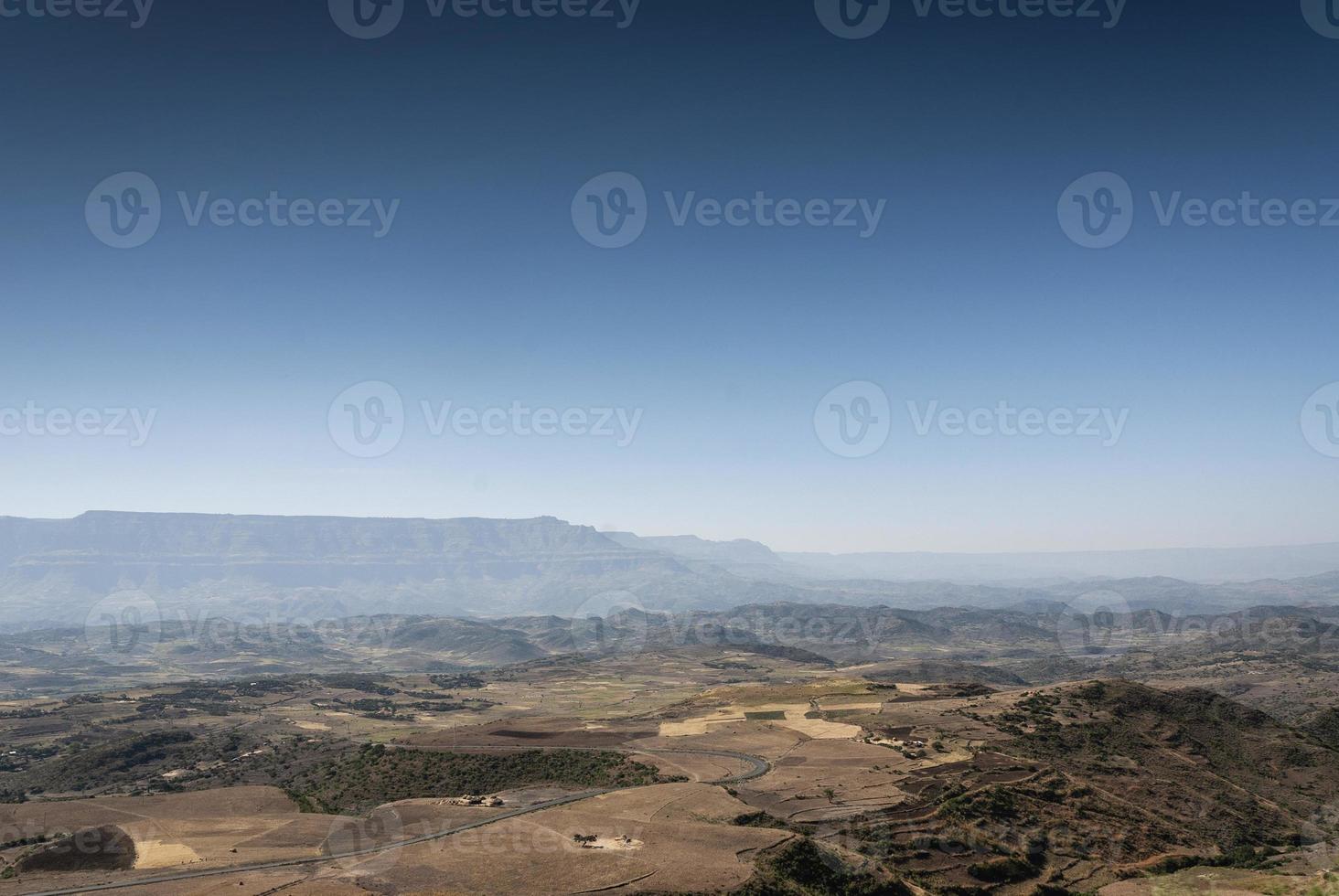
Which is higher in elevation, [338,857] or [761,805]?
[761,805]

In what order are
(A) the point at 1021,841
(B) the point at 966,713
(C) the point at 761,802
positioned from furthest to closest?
(B) the point at 966,713
(C) the point at 761,802
(A) the point at 1021,841

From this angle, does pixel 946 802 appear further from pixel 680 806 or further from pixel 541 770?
pixel 541 770

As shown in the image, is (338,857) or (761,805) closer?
(338,857)

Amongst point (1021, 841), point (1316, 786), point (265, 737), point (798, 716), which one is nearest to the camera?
point (1021, 841)

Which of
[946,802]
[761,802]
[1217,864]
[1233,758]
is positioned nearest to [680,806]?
[761,802]

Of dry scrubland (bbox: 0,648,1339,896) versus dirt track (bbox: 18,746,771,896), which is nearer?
dirt track (bbox: 18,746,771,896)

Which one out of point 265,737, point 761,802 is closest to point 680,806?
point 761,802

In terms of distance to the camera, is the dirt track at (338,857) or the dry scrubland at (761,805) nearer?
the dirt track at (338,857)

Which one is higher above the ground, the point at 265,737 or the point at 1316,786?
the point at 1316,786

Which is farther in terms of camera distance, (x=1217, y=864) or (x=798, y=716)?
(x=798, y=716)
